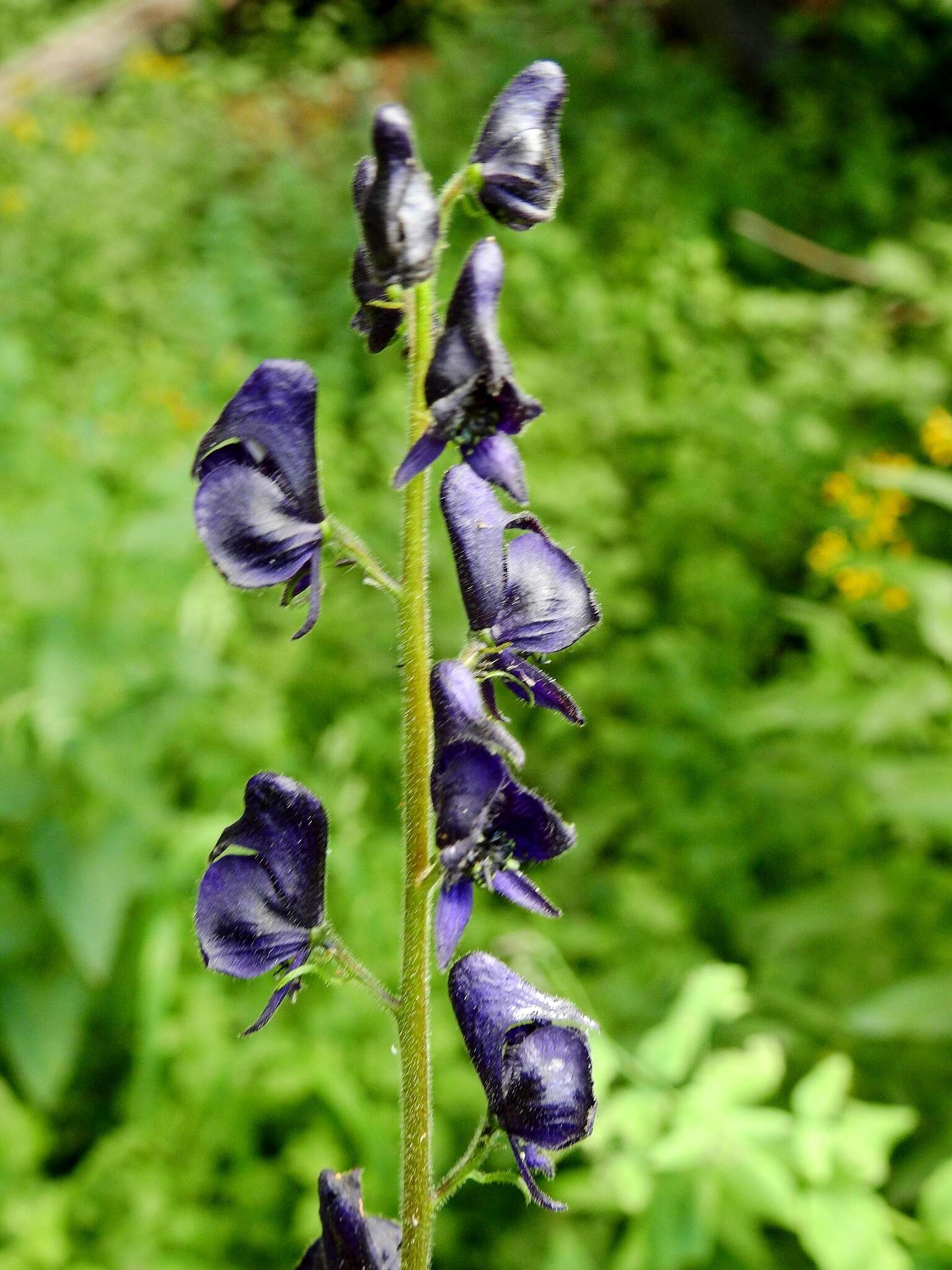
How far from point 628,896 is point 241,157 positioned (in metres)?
5.57

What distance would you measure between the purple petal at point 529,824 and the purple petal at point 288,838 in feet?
0.59

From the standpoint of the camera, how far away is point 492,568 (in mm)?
1044

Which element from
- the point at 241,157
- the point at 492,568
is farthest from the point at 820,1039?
the point at 241,157

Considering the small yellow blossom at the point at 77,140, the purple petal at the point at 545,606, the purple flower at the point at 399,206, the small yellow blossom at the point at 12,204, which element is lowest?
the purple petal at the point at 545,606

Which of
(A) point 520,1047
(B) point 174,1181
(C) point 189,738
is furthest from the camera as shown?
(C) point 189,738

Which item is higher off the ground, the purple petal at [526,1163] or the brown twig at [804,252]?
the brown twig at [804,252]

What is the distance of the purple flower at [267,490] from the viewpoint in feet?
3.30

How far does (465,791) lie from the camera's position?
92cm

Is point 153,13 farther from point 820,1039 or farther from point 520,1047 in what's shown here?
point 520,1047

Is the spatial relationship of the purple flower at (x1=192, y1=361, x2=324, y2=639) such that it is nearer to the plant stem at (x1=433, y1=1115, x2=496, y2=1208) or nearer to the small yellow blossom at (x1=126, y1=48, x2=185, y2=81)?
the plant stem at (x1=433, y1=1115, x2=496, y2=1208)

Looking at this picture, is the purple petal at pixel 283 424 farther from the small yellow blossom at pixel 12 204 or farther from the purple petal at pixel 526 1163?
the small yellow blossom at pixel 12 204

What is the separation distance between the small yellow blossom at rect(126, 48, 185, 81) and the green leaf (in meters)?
7.21

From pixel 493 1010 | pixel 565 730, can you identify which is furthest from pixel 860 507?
pixel 493 1010

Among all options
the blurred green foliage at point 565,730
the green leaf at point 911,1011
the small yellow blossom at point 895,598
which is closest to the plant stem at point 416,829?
the blurred green foliage at point 565,730
